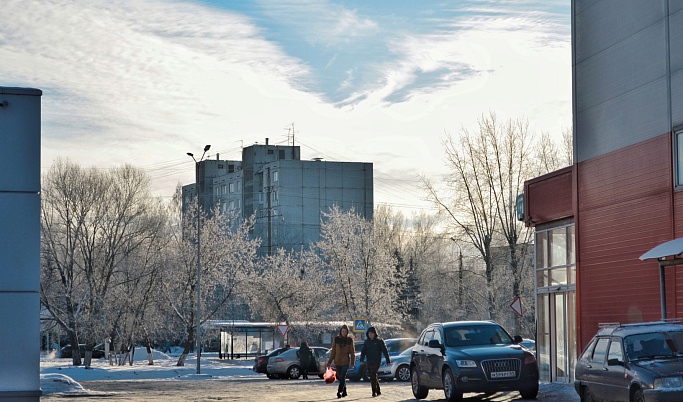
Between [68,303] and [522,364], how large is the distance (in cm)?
3898

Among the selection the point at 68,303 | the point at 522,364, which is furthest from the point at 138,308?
the point at 522,364

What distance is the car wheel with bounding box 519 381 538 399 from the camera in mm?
19109

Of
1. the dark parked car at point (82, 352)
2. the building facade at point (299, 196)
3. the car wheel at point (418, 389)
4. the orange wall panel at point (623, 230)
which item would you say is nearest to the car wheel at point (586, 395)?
the orange wall panel at point (623, 230)

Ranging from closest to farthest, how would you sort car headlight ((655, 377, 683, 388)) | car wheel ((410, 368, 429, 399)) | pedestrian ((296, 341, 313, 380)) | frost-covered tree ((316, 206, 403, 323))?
car headlight ((655, 377, 683, 388)), car wheel ((410, 368, 429, 399)), pedestrian ((296, 341, 313, 380)), frost-covered tree ((316, 206, 403, 323))

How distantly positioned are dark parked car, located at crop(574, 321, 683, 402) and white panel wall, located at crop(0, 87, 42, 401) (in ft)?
30.0

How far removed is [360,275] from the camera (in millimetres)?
62438

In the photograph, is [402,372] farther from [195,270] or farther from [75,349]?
[75,349]

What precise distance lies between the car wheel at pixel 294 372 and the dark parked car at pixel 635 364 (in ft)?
81.5

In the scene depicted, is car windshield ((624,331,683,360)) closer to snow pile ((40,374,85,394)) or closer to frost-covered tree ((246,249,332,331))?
snow pile ((40,374,85,394))

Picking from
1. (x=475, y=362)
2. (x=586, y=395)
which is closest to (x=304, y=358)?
(x=475, y=362)

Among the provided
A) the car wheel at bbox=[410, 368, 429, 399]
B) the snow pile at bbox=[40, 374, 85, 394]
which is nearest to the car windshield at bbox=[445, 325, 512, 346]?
the car wheel at bbox=[410, 368, 429, 399]

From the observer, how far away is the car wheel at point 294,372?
3953 centimetres

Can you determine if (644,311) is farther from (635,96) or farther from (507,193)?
(507,193)

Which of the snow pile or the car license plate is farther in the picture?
the snow pile
